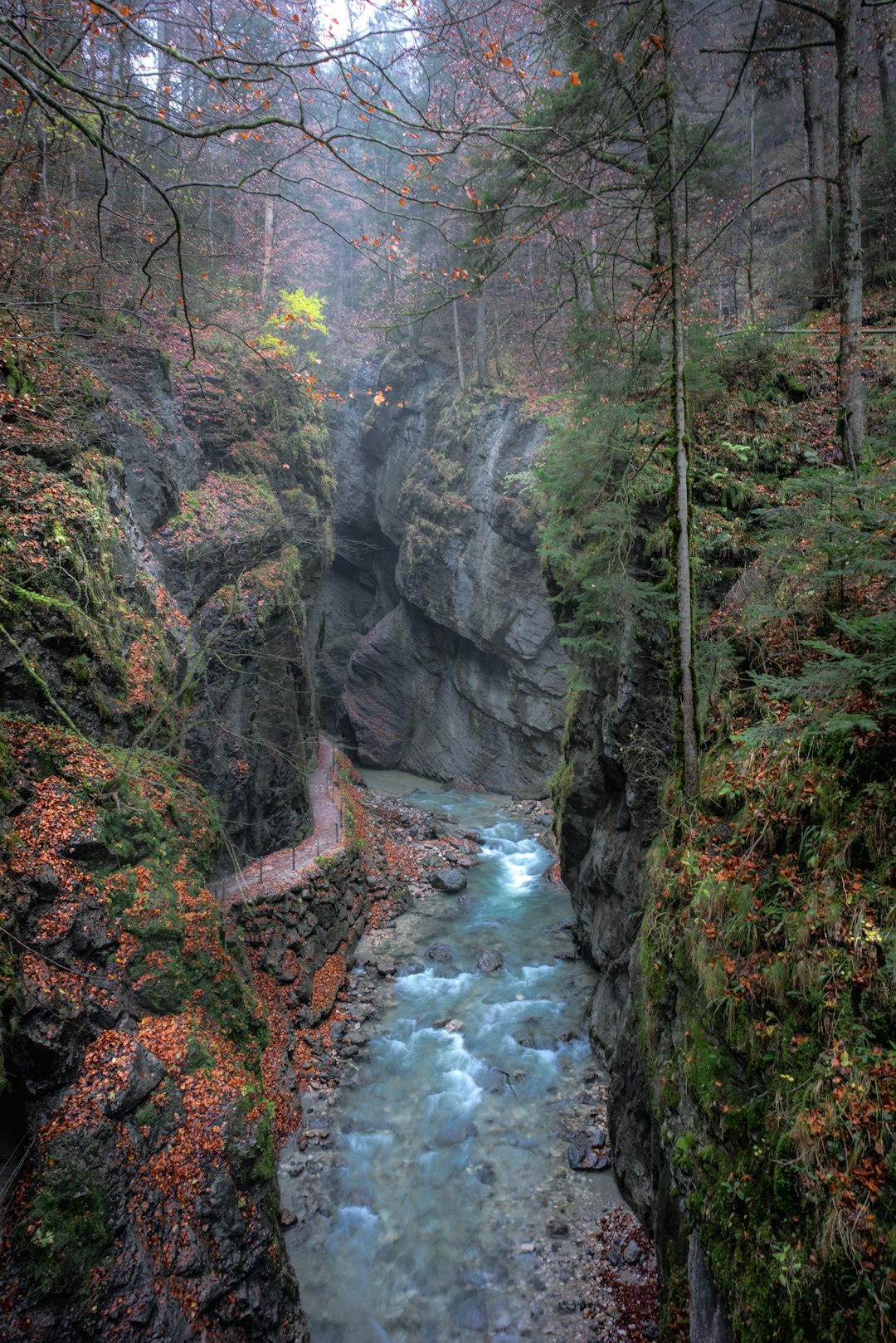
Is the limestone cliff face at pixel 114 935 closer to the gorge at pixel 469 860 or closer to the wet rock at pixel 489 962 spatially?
the gorge at pixel 469 860

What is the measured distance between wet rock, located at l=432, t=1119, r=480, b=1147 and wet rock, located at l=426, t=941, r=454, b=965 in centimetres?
394

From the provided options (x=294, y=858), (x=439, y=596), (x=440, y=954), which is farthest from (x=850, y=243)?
(x=439, y=596)

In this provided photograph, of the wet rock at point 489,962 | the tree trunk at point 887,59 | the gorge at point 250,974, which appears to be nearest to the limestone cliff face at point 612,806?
the gorge at point 250,974

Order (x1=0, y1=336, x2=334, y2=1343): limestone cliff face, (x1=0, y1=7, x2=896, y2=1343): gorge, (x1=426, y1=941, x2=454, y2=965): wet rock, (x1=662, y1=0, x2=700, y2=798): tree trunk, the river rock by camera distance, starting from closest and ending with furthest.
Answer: (x1=0, y1=7, x2=896, y2=1343): gorge → (x1=0, y1=336, x2=334, y2=1343): limestone cliff face → (x1=662, y1=0, x2=700, y2=798): tree trunk → (x1=426, y1=941, x2=454, y2=965): wet rock → the river rock

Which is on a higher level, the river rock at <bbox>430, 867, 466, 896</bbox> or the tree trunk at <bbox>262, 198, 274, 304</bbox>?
A: the tree trunk at <bbox>262, 198, 274, 304</bbox>

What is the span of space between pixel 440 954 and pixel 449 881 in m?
3.07

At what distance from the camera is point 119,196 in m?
18.2

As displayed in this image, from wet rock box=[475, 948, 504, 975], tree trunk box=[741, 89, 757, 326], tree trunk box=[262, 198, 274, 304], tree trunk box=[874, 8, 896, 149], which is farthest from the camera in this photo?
tree trunk box=[262, 198, 274, 304]

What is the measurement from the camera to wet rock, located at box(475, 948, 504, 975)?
12.3 metres

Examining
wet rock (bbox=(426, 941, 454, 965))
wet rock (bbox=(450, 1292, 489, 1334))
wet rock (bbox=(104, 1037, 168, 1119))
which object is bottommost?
wet rock (bbox=(426, 941, 454, 965))

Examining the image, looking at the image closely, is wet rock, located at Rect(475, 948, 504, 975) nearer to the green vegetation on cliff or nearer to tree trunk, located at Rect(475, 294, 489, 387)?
the green vegetation on cliff

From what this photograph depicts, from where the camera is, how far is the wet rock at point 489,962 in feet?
40.3

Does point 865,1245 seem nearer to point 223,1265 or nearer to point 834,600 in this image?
point 834,600

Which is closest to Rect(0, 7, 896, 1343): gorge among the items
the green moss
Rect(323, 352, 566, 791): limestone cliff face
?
the green moss
